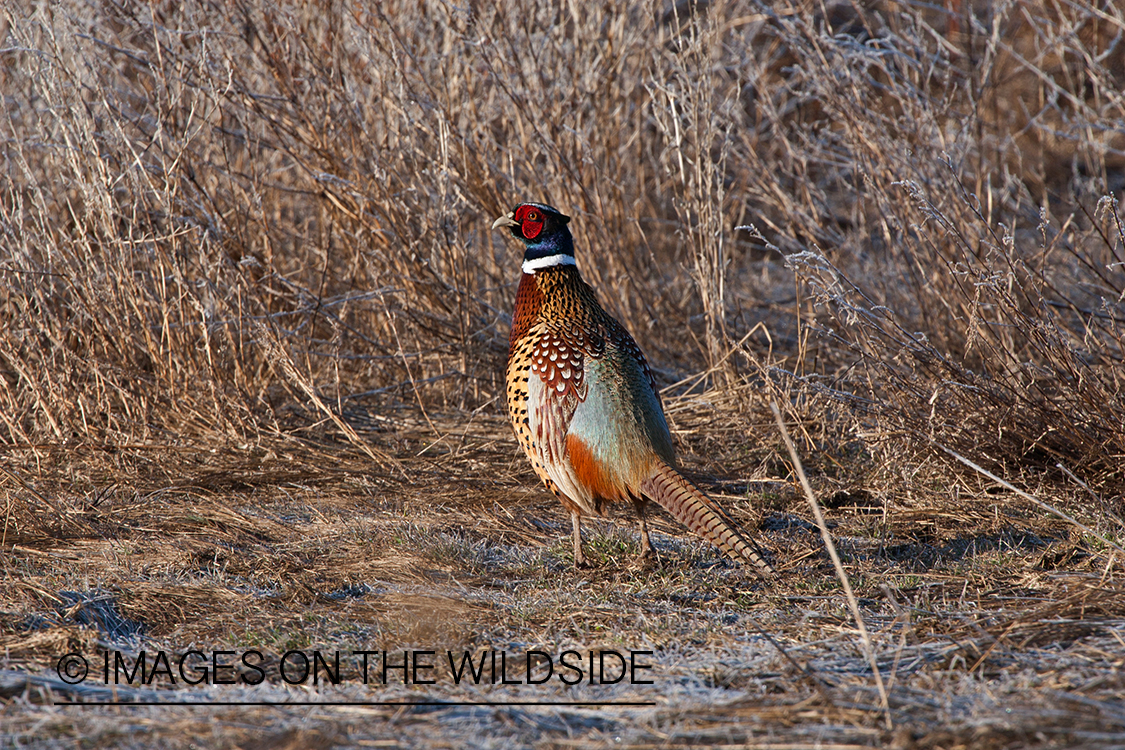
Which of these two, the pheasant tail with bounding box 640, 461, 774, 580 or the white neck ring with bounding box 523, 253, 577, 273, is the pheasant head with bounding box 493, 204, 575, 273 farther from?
the pheasant tail with bounding box 640, 461, 774, 580

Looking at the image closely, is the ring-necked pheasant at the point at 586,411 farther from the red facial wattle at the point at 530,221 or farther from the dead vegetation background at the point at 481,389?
the dead vegetation background at the point at 481,389

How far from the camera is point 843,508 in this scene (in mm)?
3580

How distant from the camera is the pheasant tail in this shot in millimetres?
2654

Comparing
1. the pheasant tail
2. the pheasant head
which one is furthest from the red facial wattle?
the pheasant tail

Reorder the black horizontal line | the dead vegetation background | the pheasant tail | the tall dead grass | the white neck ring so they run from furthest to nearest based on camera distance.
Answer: the tall dead grass < the white neck ring < the pheasant tail < the dead vegetation background < the black horizontal line

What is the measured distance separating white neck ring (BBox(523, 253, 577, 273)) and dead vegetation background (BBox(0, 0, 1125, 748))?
24.1 inches

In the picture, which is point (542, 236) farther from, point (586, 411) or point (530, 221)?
point (586, 411)

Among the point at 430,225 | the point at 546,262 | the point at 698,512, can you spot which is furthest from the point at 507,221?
the point at 698,512

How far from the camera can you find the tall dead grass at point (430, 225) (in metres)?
3.54

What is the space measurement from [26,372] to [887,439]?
10.9 feet

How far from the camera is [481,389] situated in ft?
15.2

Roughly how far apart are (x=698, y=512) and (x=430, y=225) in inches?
86.3

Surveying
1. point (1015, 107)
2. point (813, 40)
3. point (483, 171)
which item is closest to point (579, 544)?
point (483, 171)

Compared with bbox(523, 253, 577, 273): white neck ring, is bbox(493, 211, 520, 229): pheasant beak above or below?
above
